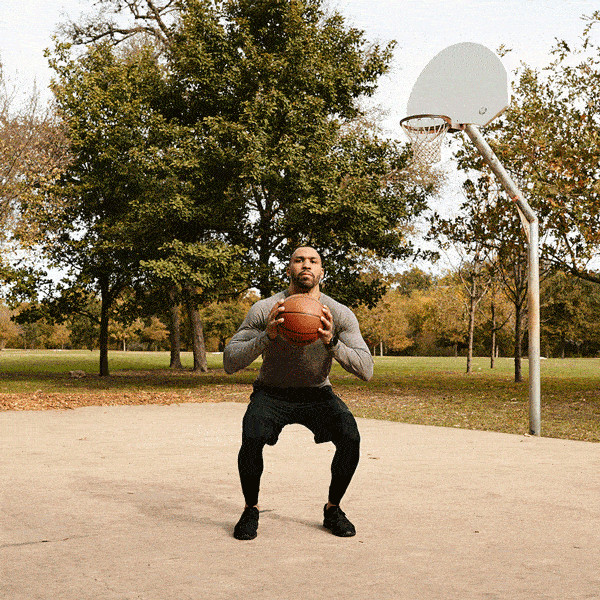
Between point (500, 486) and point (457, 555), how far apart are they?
92.6 inches

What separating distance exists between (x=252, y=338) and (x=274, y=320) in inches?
14.9

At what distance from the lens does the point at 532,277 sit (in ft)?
33.7

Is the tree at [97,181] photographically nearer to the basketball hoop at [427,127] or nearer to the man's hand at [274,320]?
the basketball hoop at [427,127]

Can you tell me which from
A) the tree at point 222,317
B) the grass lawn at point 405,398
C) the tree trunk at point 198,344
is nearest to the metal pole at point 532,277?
the grass lawn at point 405,398

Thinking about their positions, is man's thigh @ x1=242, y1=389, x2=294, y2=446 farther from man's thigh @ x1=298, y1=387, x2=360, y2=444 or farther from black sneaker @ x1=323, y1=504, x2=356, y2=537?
black sneaker @ x1=323, y1=504, x2=356, y2=537

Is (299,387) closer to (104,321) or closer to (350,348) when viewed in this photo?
(350,348)

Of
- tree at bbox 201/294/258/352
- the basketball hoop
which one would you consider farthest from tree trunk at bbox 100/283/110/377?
tree at bbox 201/294/258/352

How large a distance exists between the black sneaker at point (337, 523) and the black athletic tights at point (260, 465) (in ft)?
0.24

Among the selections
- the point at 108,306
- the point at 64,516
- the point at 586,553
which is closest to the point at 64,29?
the point at 108,306

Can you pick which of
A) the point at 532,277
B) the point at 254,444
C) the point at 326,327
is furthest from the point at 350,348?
the point at 532,277

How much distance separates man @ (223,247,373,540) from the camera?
15.8 ft

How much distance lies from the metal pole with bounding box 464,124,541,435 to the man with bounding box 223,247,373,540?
19.3 ft

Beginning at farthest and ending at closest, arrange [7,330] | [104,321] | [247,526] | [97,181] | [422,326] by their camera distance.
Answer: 1. [7,330]
2. [422,326]
3. [104,321]
4. [97,181]
5. [247,526]

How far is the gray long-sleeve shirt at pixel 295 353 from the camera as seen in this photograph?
187 inches
